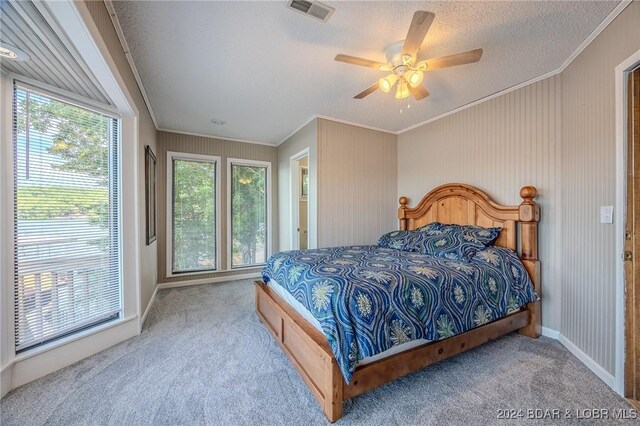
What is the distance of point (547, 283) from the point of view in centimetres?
239

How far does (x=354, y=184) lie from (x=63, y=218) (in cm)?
307

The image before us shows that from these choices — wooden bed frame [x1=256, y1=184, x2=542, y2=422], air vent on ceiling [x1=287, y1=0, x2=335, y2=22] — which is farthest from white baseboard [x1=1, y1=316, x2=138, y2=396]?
air vent on ceiling [x1=287, y1=0, x2=335, y2=22]

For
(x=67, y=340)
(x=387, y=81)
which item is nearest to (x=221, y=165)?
(x=67, y=340)

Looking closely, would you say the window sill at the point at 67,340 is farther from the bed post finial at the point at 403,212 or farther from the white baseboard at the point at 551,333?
the white baseboard at the point at 551,333

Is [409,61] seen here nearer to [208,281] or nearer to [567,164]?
[567,164]

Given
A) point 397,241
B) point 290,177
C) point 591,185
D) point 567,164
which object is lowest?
point 397,241

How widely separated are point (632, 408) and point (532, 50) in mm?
2523

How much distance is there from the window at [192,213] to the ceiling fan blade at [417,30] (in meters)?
3.60

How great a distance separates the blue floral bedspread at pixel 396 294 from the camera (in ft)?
4.64

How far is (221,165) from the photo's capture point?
4414 mm

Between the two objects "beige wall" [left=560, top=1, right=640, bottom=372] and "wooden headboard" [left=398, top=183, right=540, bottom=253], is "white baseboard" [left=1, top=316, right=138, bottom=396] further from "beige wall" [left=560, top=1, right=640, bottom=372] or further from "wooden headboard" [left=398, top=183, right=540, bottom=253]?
"beige wall" [left=560, top=1, right=640, bottom=372]

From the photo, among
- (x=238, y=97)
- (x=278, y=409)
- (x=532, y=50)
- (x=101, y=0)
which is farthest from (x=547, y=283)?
(x=101, y=0)

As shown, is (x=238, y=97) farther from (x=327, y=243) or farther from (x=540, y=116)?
(x=540, y=116)

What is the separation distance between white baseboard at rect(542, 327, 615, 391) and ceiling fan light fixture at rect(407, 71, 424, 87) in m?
2.42
